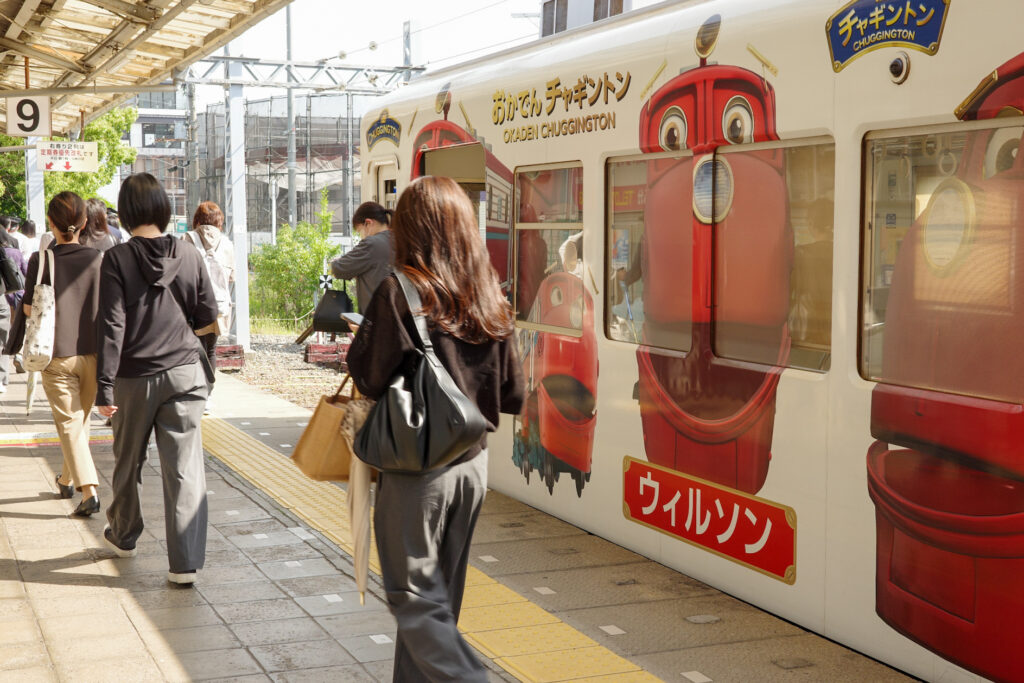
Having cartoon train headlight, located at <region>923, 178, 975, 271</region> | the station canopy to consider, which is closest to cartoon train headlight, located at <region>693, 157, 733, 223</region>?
cartoon train headlight, located at <region>923, 178, 975, 271</region>

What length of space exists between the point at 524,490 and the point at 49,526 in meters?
2.56

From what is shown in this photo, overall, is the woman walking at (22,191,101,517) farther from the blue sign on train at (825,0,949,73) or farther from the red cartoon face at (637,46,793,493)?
the blue sign on train at (825,0,949,73)

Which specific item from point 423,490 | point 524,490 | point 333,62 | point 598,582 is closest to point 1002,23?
point 423,490

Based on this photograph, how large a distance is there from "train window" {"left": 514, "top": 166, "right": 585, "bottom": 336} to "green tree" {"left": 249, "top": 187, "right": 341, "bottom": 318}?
571 inches

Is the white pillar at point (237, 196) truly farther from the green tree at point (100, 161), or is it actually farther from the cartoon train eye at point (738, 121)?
the cartoon train eye at point (738, 121)

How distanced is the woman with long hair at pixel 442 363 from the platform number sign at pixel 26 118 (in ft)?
37.0

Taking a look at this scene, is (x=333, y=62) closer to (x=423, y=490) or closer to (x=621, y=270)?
(x=621, y=270)

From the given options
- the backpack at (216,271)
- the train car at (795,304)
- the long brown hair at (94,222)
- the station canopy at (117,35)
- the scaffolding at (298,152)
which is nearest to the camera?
the train car at (795,304)

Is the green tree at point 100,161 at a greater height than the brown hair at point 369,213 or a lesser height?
greater

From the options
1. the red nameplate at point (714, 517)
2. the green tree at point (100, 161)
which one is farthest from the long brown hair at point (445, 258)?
the green tree at point (100, 161)

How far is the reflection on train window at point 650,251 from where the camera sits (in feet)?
16.8

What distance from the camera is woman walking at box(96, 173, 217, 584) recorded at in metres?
5.07

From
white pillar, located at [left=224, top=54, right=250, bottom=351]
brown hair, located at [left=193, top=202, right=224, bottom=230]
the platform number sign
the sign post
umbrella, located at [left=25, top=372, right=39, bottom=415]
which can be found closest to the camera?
brown hair, located at [left=193, top=202, right=224, bottom=230]

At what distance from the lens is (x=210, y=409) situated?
10.8m
